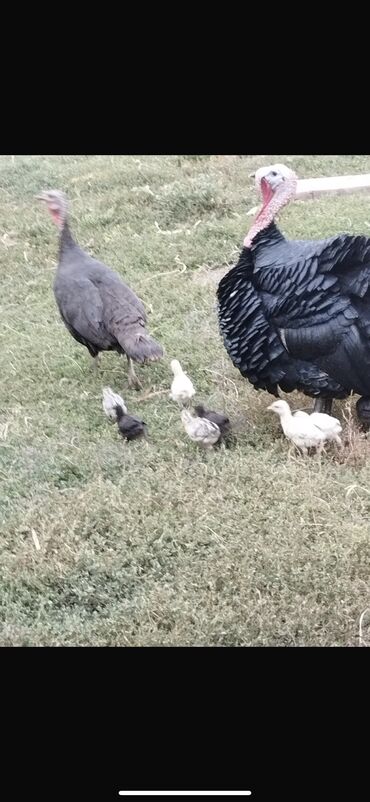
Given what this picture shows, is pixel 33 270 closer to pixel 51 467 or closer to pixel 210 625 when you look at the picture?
pixel 51 467

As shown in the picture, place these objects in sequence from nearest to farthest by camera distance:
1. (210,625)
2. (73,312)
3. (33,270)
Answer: (210,625) < (73,312) < (33,270)

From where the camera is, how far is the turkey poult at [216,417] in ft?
15.5

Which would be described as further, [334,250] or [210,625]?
[334,250]

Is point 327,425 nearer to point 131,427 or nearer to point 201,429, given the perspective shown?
point 201,429

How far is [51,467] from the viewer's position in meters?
4.75

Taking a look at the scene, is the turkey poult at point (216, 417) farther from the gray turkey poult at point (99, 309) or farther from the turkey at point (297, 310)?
the gray turkey poult at point (99, 309)

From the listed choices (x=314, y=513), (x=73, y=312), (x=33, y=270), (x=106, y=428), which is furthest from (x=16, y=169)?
(x=314, y=513)

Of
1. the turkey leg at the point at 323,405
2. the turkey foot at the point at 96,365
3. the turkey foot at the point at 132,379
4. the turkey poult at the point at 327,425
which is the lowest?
the turkey foot at the point at 96,365

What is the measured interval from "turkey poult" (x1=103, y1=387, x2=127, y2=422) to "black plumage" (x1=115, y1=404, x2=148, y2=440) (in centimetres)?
8

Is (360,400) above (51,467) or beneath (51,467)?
above

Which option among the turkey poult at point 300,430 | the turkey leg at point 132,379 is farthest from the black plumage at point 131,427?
the turkey poult at point 300,430

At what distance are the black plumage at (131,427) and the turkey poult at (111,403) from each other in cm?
8

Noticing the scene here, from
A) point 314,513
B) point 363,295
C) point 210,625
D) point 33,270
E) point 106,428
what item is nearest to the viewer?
point 210,625

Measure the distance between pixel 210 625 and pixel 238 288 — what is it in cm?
193
